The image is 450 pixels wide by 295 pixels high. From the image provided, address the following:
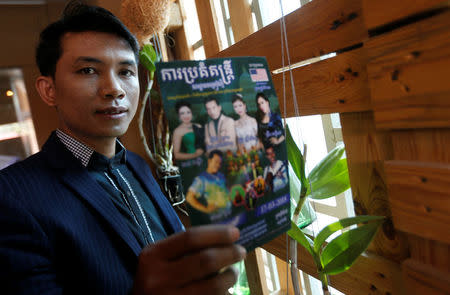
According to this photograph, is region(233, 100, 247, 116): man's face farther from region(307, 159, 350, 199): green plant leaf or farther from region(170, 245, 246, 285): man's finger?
region(307, 159, 350, 199): green plant leaf

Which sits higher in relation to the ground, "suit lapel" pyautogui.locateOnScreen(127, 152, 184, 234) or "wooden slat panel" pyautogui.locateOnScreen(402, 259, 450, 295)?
"suit lapel" pyautogui.locateOnScreen(127, 152, 184, 234)

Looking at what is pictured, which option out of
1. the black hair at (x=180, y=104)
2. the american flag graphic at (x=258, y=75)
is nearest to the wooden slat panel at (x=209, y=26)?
the american flag graphic at (x=258, y=75)

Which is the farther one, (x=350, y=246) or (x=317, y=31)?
(x=317, y=31)

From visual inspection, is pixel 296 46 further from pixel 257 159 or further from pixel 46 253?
pixel 46 253

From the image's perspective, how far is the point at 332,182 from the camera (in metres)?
0.71

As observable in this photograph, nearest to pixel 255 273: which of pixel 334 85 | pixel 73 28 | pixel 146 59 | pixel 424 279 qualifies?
pixel 424 279

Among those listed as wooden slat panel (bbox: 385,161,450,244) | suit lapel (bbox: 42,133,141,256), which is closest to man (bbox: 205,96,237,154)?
wooden slat panel (bbox: 385,161,450,244)

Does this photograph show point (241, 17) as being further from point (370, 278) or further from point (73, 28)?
point (370, 278)

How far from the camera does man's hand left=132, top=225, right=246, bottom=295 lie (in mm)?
386

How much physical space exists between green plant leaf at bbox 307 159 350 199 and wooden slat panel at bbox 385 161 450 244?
0.12 m

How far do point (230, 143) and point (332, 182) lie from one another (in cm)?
39

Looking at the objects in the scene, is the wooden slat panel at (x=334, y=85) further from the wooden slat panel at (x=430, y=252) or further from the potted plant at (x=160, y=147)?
the potted plant at (x=160, y=147)

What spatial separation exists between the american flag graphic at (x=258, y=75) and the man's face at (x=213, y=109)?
0.29 feet

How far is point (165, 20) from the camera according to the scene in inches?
66.3
